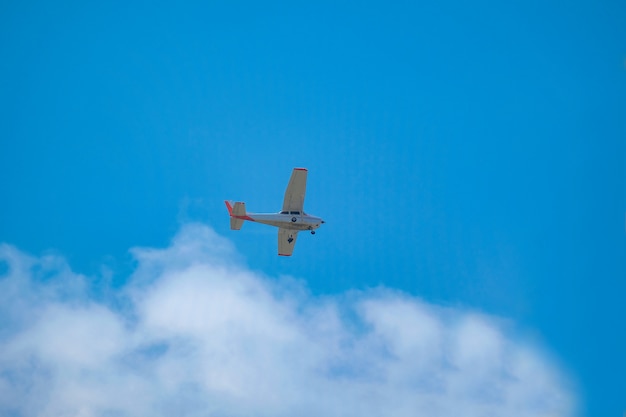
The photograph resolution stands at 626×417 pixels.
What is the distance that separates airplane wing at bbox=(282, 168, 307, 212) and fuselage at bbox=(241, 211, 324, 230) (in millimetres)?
587

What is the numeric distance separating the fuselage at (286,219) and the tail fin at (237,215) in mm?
359

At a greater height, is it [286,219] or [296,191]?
[296,191]

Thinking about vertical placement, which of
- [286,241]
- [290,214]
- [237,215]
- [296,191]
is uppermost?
[286,241]

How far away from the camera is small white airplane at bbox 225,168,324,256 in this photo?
7112cm

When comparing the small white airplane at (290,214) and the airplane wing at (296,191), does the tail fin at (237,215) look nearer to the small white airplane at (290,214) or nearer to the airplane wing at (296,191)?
the small white airplane at (290,214)

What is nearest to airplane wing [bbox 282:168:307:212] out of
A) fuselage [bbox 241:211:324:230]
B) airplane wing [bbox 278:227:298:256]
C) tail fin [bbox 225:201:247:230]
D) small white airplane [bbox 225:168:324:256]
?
small white airplane [bbox 225:168:324:256]

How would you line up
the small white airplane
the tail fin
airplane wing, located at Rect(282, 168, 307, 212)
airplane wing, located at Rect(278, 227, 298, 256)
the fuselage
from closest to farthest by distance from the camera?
airplane wing, located at Rect(282, 168, 307, 212) → the small white airplane → the tail fin → the fuselage → airplane wing, located at Rect(278, 227, 298, 256)

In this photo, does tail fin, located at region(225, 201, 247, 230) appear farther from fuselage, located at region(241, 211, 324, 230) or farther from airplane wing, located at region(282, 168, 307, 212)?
airplane wing, located at region(282, 168, 307, 212)

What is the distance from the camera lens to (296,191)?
235 feet

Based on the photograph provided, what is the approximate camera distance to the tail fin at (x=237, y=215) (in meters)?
72.6

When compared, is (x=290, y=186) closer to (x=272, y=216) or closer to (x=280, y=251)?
(x=272, y=216)

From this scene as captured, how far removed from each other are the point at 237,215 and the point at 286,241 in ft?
25.0

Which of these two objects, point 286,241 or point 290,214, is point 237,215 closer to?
point 290,214

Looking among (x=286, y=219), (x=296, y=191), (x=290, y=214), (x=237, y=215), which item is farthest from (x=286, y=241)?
(x=296, y=191)
